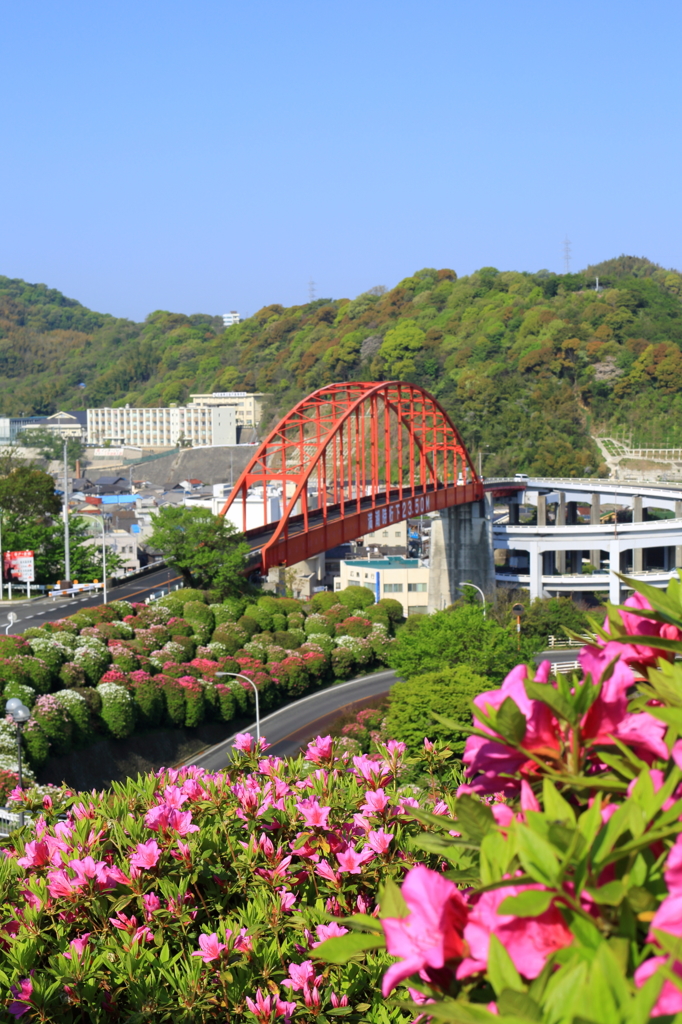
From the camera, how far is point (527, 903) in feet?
6.66

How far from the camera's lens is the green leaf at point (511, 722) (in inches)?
95.5

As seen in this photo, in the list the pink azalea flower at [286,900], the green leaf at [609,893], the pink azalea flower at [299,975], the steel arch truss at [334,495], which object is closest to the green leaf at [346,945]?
the green leaf at [609,893]

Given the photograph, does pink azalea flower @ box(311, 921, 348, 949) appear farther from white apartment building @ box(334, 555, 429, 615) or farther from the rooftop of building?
the rooftop of building

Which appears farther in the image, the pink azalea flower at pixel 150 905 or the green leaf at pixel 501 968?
the pink azalea flower at pixel 150 905

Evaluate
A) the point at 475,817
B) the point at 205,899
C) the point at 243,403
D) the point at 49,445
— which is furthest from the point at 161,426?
the point at 475,817

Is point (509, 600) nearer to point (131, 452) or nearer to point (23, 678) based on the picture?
point (23, 678)

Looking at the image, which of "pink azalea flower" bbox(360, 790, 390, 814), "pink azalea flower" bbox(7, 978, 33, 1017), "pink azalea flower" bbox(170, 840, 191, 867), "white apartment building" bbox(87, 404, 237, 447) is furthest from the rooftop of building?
"white apartment building" bbox(87, 404, 237, 447)

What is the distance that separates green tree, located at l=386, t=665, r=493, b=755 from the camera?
97.0 ft

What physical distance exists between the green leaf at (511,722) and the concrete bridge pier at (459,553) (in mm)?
64107

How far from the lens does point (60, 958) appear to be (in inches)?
200

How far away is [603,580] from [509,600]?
1062 cm

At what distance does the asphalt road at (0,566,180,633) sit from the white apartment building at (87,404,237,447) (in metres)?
97.3

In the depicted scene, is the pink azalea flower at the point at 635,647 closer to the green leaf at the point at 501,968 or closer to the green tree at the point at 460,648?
the green leaf at the point at 501,968

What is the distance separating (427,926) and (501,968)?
0.84 feet
